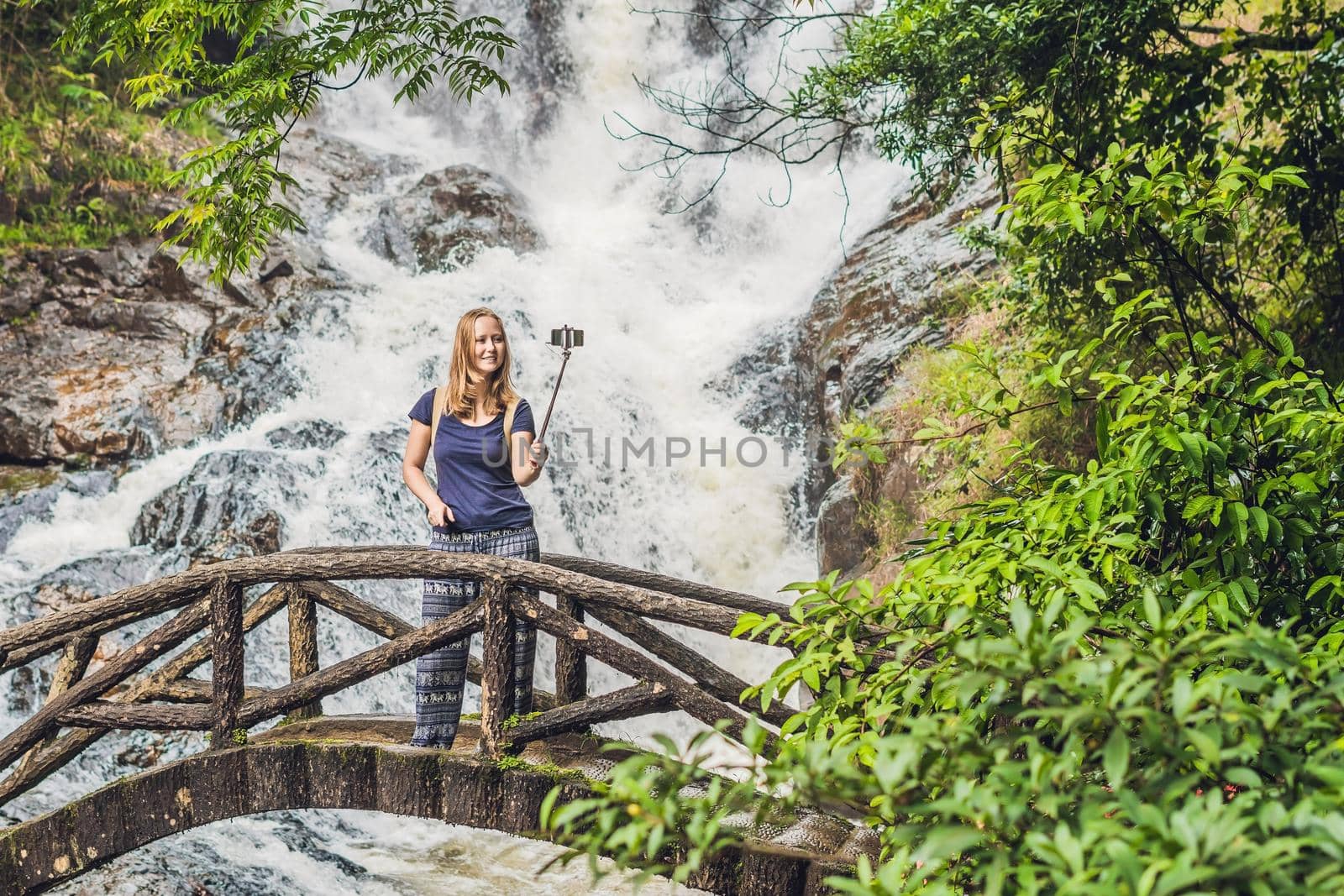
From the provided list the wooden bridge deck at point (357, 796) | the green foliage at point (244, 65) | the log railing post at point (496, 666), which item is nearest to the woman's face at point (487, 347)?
the log railing post at point (496, 666)

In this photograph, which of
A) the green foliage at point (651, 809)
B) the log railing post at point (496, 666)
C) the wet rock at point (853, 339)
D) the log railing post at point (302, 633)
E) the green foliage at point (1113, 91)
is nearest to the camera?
the green foliage at point (651, 809)

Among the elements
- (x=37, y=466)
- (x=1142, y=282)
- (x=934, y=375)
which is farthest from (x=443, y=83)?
(x=1142, y=282)

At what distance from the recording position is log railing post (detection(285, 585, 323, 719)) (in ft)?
17.8

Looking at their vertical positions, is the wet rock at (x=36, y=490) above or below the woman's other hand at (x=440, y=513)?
above

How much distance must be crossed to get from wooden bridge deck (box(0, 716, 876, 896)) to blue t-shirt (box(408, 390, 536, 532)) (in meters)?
1.01

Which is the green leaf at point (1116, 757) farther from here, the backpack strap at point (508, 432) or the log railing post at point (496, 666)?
the backpack strap at point (508, 432)

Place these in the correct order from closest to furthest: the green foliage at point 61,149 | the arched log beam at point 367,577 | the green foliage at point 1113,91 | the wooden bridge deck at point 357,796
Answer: the wooden bridge deck at point 357,796 → the arched log beam at point 367,577 → the green foliage at point 1113,91 → the green foliage at point 61,149

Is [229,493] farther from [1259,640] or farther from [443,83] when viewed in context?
[443,83]

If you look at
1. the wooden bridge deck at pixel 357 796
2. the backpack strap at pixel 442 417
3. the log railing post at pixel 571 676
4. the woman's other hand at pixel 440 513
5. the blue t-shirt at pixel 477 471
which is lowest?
the wooden bridge deck at pixel 357 796

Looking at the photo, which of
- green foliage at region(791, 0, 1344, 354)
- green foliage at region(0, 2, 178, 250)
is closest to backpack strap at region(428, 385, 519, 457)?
green foliage at region(791, 0, 1344, 354)

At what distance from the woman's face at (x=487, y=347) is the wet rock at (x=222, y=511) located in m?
5.67

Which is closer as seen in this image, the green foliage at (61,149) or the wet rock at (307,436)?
the wet rock at (307,436)

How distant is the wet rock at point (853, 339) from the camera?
9922 millimetres

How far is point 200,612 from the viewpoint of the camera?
14.8 ft
